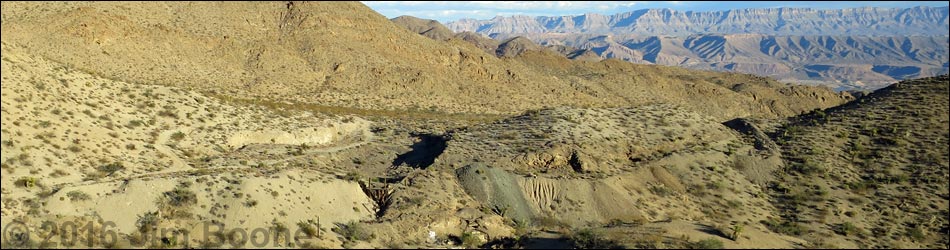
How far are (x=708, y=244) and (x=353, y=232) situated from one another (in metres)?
13.6

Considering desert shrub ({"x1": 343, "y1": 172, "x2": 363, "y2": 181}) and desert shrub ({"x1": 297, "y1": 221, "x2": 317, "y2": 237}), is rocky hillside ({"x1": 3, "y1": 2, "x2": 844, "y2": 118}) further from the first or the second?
desert shrub ({"x1": 297, "y1": 221, "x2": 317, "y2": 237})

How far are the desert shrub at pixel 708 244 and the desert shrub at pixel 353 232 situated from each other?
12.4 metres

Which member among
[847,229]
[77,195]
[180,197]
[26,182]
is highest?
[26,182]

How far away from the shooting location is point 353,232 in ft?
72.9

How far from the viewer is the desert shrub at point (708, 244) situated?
65.9ft

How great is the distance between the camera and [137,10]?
5662cm

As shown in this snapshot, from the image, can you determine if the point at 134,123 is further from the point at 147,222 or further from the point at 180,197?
the point at 147,222

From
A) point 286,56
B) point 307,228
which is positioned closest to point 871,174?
point 307,228

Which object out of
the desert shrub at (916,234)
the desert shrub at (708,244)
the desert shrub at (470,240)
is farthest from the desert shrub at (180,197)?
the desert shrub at (916,234)

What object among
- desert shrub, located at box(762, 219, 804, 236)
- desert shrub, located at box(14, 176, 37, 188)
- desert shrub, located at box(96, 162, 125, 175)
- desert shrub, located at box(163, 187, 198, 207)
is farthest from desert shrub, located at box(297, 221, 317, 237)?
desert shrub, located at box(762, 219, 804, 236)

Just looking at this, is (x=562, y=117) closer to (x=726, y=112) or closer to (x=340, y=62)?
(x=340, y=62)

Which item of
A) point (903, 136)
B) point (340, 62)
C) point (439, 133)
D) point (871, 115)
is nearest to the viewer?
point (903, 136)

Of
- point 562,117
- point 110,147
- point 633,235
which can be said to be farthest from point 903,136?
point 110,147

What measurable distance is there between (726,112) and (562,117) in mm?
57008
